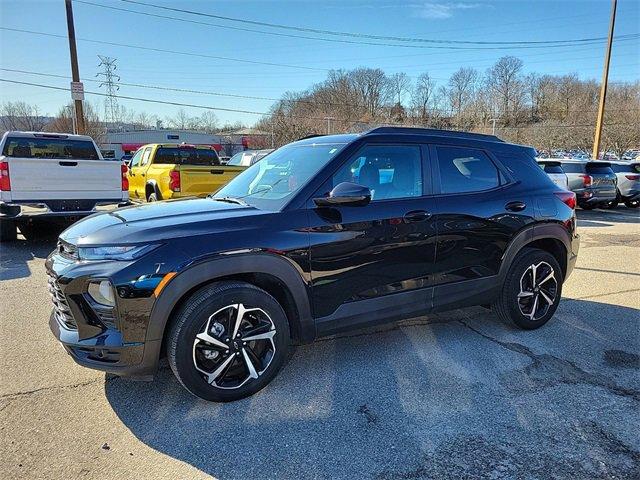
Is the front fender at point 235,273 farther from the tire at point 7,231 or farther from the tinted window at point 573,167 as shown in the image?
the tinted window at point 573,167

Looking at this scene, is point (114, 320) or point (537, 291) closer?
point (114, 320)

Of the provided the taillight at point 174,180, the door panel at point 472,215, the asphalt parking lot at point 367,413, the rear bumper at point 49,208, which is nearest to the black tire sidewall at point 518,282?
the asphalt parking lot at point 367,413

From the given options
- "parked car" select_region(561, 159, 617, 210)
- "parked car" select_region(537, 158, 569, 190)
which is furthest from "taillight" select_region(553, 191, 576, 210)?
"parked car" select_region(561, 159, 617, 210)

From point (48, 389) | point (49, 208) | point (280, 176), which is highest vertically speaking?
point (280, 176)

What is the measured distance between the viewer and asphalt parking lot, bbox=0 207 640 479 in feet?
8.14

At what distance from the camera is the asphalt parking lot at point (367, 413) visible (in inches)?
97.7

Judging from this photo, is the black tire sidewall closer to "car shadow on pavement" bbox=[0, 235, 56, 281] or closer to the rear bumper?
"car shadow on pavement" bbox=[0, 235, 56, 281]

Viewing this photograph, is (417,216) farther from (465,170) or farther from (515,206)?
(515,206)

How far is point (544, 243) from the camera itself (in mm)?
4527

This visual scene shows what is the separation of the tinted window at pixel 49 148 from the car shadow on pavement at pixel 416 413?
730 centimetres

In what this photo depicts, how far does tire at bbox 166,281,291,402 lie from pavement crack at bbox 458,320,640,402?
1.82 m

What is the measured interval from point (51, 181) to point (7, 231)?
174cm

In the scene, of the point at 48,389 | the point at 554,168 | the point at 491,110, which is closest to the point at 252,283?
the point at 48,389

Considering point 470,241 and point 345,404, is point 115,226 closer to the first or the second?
point 345,404
